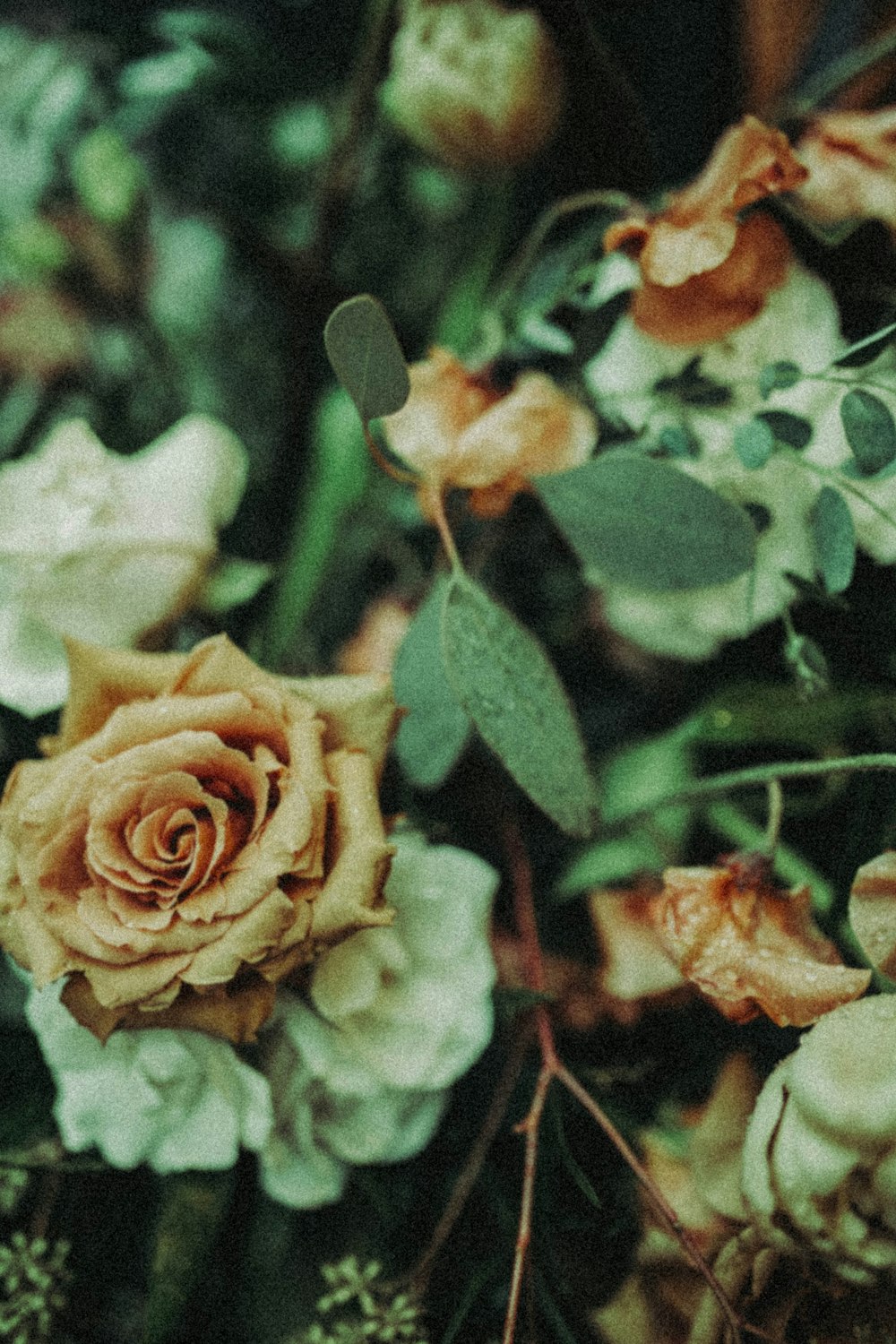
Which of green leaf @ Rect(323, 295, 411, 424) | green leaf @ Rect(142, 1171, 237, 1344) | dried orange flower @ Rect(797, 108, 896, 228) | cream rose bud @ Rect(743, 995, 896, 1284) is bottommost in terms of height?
green leaf @ Rect(142, 1171, 237, 1344)

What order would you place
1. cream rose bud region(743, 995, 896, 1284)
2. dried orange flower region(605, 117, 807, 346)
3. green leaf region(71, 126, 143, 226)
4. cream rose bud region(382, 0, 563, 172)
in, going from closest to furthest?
cream rose bud region(743, 995, 896, 1284), dried orange flower region(605, 117, 807, 346), cream rose bud region(382, 0, 563, 172), green leaf region(71, 126, 143, 226)

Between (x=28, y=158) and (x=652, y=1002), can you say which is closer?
(x=652, y=1002)

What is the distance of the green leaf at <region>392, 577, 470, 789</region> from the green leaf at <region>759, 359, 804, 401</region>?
0.18 metres

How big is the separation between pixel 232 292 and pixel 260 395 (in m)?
0.11

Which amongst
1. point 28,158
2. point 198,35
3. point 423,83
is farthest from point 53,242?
point 423,83

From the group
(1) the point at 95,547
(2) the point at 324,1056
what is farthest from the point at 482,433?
(2) the point at 324,1056

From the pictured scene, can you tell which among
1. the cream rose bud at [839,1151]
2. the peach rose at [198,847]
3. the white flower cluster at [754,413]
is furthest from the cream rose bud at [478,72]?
the cream rose bud at [839,1151]

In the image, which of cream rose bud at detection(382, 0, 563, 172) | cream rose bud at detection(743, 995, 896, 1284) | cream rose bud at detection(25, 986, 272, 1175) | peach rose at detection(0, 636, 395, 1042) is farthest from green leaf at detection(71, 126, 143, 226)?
cream rose bud at detection(743, 995, 896, 1284)

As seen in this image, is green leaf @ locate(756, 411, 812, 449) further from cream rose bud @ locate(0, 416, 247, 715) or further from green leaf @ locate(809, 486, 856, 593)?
cream rose bud @ locate(0, 416, 247, 715)

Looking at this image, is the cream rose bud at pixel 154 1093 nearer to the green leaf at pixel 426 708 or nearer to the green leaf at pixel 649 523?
the green leaf at pixel 426 708

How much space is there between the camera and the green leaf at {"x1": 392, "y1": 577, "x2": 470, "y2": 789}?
495mm

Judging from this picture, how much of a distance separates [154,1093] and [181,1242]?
0.25ft

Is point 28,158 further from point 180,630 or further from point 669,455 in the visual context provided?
point 669,455

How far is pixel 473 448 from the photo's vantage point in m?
0.50
